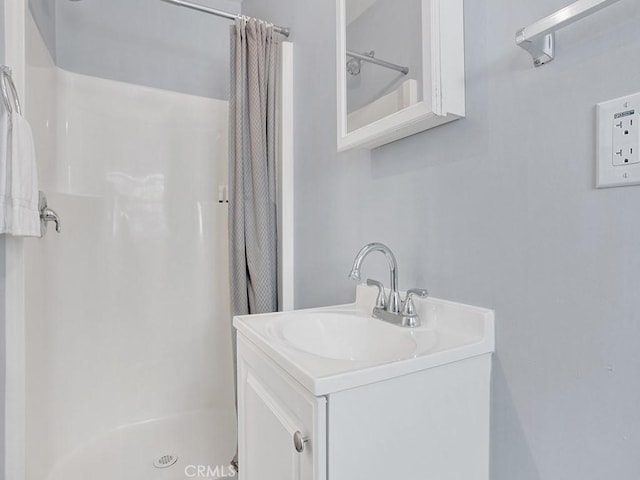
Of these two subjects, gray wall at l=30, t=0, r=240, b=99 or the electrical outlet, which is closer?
the electrical outlet

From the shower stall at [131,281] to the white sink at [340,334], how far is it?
0.59 m

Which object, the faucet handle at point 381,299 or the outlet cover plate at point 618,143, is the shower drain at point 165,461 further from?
the outlet cover plate at point 618,143

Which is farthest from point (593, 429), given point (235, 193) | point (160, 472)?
point (160, 472)

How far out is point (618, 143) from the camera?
1.85 feet

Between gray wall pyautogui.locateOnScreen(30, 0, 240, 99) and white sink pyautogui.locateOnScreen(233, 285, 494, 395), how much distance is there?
1.57 meters

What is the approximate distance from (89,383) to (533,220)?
2003 mm

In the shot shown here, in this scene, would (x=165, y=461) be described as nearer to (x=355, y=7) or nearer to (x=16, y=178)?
(x=16, y=178)

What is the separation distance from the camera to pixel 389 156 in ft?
3.43

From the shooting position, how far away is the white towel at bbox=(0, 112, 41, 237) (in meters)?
0.96

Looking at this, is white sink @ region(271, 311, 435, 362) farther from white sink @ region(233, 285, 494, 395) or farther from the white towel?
the white towel

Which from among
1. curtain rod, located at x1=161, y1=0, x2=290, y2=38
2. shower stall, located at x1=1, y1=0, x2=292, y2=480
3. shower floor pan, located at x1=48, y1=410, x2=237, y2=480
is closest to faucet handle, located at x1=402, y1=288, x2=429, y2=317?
shower stall, located at x1=1, y1=0, x2=292, y2=480

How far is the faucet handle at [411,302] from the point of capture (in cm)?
89

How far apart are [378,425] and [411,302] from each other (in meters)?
0.35

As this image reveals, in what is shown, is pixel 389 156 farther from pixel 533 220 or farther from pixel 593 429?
pixel 593 429
